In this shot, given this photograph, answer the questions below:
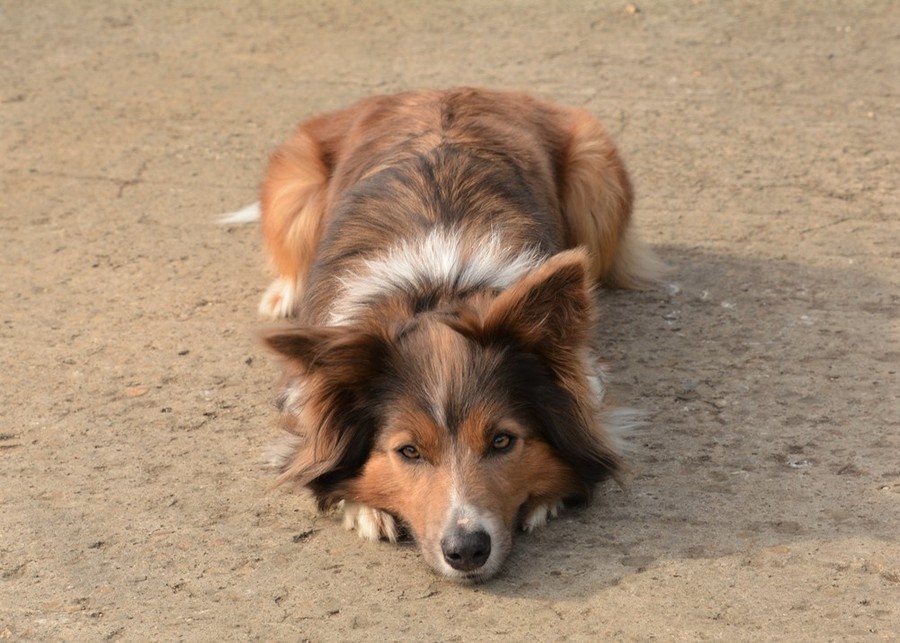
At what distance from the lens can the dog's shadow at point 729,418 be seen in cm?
487

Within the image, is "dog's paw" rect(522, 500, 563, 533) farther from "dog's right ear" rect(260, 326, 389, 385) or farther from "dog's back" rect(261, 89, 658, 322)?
"dog's back" rect(261, 89, 658, 322)

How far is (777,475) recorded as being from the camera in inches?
211

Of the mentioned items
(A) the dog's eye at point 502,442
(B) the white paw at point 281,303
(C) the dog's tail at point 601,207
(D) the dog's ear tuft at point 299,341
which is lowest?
(B) the white paw at point 281,303

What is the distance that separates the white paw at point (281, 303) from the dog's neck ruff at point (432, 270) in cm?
161

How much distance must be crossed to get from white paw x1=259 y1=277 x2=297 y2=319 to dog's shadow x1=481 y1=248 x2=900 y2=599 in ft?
5.52

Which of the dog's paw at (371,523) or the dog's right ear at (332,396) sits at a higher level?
the dog's right ear at (332,396)

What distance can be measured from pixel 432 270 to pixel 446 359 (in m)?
0.66

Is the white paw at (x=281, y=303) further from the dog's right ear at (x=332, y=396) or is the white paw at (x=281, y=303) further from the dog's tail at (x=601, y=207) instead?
the dog's right ear at (x=332, y=396)

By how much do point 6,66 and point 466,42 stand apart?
12.6 ft

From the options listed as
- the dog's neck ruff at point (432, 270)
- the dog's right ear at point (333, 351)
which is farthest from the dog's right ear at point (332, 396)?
the dog's neck ruff at point (432, 270)

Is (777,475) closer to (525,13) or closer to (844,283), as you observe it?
(844,283)

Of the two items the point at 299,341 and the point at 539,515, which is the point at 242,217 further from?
the point at 539,515

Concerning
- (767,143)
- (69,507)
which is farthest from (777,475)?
(767,143)

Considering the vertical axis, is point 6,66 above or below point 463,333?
below
